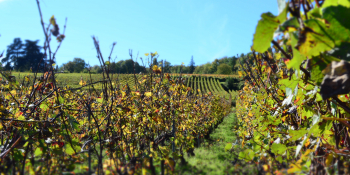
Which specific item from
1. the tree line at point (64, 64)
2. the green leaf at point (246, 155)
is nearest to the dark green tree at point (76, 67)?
the tree line at point (64, 64)

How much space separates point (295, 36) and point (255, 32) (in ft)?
0.32

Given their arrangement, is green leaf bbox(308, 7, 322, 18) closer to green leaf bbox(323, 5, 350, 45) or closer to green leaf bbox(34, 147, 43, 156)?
green leaf bbox(323, 5, 350, 45)

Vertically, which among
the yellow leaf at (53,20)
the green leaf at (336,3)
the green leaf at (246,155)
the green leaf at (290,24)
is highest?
the yellow leaf at (53,20)

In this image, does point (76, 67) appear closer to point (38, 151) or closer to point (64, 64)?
point (64, 64)

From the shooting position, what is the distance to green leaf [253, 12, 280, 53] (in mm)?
510

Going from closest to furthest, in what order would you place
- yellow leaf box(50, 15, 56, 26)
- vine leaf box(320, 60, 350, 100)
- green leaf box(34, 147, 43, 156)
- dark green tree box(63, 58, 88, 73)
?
1. vine leaf box(320, 60, 350, 100)
2. yellow leaf box(50, 15, 56, 26)
3. green leaf box(34, 147, 43, 156)
4. dark green tree box(63, 58, 88, 73)

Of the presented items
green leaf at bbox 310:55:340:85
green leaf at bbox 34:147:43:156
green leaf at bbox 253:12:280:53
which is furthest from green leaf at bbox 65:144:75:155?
green leaf at bbox 310:55:340:85

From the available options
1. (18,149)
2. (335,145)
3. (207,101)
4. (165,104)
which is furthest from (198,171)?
(207,101)

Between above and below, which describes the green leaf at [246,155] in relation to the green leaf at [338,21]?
below

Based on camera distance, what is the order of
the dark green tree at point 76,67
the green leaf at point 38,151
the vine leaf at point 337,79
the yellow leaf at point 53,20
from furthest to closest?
the dark green tree at point 76,67
the green leaf at point 38,151
the yellow leaf at point 53,20
the vine leaf at point 337,79

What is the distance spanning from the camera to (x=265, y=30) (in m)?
0.53

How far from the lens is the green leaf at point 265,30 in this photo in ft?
1.67

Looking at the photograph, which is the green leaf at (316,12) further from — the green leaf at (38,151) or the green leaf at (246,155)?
the green leaf at (38,151)

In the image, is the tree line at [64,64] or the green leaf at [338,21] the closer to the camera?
the green leaf at [338,21]
